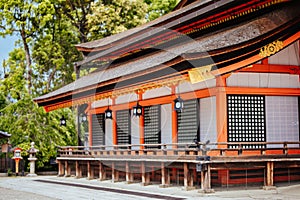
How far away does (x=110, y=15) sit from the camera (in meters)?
35.3

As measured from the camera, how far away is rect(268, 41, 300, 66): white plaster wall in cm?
1509

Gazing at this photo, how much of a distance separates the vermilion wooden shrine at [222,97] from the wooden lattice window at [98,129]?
12.2 feet

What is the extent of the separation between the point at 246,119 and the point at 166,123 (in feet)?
11.8

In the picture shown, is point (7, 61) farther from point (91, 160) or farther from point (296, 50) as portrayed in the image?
point (296, 50)

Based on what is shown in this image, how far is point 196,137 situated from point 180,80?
8.55 ft

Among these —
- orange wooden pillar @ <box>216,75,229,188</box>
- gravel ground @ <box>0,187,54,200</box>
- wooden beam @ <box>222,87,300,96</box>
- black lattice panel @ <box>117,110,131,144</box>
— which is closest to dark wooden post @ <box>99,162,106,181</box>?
black lattice panel @ <box>117,110,131,144</box>

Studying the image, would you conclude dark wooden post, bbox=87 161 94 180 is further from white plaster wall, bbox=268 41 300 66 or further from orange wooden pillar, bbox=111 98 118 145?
white plaster wall, bbox=268 41 300 66

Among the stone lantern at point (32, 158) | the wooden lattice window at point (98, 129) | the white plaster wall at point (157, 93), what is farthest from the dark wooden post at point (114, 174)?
the stone lantern at point (32, 158)

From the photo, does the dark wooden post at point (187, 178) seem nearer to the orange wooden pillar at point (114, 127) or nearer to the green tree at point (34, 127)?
the orange wooden pillar at point (114, 127)

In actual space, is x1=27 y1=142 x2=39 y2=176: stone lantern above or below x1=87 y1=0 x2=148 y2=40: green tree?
below

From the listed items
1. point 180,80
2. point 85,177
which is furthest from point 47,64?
point 180,80

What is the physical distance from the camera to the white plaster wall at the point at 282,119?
15.1m

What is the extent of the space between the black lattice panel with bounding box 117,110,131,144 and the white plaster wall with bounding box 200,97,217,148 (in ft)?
16.9

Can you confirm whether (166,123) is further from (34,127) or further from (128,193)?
(34,127)
